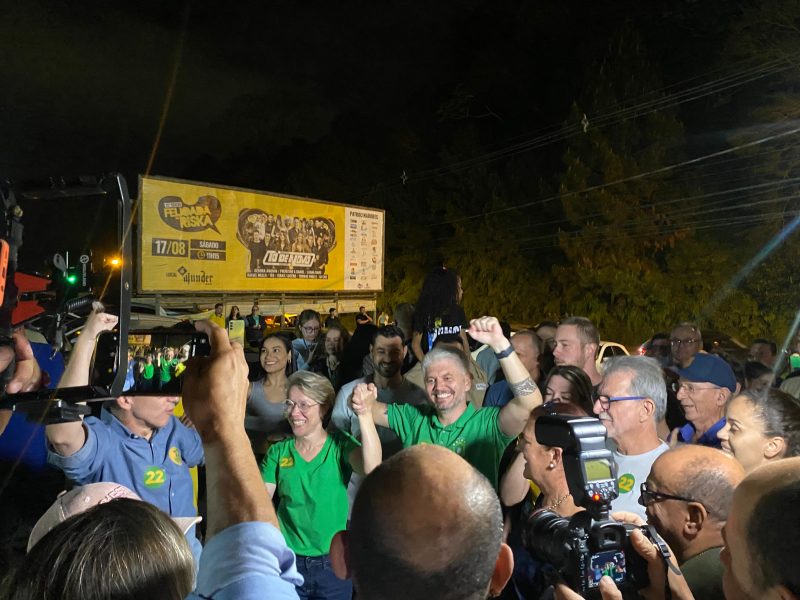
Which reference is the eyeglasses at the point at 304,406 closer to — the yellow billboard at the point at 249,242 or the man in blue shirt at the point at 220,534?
the man in blue shirt at the point at 220,534

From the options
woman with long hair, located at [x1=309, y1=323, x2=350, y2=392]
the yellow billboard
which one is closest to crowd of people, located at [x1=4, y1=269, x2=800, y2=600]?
woman with long hair, located at [x1=309, y1=323, x2=350, y2=392]

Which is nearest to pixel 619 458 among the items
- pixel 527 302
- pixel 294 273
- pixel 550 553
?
pixel 550 553

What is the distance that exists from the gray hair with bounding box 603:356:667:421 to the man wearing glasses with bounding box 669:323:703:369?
3.30 metres

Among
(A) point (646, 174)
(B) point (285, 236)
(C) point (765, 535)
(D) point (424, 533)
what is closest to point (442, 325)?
(C) point (765, 535)

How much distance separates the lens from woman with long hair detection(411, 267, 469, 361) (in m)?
6.66

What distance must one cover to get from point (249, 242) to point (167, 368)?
20581mm

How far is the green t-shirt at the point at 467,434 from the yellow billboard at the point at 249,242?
52.9 feet

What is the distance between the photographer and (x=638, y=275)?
2841 centimetres

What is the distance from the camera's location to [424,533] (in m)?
1.34

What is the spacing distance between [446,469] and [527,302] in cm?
3293

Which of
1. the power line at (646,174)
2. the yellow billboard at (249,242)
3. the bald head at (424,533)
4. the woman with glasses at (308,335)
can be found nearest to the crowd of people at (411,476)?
the bald head at (424,533)

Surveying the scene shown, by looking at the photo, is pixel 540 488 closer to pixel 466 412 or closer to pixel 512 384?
pixel 512 384

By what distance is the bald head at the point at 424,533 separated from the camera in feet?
4.33

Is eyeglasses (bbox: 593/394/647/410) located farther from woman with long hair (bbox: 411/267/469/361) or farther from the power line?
the power line
